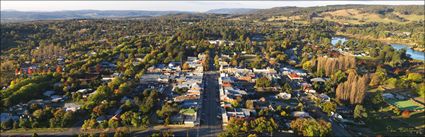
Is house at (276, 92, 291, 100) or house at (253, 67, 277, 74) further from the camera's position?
house at (253, 67, 277, 74)

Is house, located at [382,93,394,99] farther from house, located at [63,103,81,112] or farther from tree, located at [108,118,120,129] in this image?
house, located at [63,103,81,112]

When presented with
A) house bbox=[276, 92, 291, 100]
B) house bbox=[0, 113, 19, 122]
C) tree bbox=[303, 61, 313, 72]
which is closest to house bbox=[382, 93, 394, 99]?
house bbox=[276, 92, 291, 100]

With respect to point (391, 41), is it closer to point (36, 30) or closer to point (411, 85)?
point (411, 85)

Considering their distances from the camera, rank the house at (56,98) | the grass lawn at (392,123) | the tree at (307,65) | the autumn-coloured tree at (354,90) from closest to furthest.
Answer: the grass lawn at (392,123) → the autumn-coloured tree at (354,90) → the house at (56,98) → the tree at (307,65)

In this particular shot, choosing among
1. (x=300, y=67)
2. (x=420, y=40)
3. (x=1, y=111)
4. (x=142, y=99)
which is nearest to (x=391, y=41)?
(x=420, y=40)

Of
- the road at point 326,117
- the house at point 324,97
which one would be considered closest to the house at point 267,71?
the road at point 326,117

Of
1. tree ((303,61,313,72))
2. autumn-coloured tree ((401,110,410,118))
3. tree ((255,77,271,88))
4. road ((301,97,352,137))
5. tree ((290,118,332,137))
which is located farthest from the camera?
tree ((303,61,313,72))

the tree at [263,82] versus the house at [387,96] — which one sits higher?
the tree at [263,82]

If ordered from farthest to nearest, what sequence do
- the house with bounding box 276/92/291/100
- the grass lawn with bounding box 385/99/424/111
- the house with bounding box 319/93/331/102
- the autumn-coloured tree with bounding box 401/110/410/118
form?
the house with bounding box 276/92/291/100
the house with bounding box 319/93/331/102
the grass lawn with bounding box 385/99/424/111
the autumn-coloured tree with bounding box 401/110/410/118

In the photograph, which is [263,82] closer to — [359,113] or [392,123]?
[359,113]

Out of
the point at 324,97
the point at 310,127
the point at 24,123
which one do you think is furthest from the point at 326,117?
the point at 24,123

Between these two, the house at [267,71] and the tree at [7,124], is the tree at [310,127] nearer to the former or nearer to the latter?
the house at [267,71]
